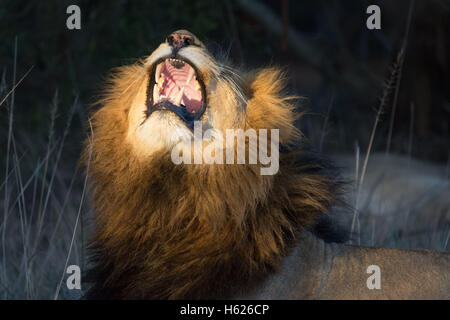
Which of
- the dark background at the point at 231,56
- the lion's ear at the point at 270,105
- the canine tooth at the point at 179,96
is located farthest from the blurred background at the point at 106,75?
the canine tooth at the point at 179,96

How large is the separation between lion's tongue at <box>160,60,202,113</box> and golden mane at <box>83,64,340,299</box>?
0.39 ft

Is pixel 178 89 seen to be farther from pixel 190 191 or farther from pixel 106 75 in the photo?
pixel 106 75

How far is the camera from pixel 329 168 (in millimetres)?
3281

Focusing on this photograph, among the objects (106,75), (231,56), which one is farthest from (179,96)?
(106,75)

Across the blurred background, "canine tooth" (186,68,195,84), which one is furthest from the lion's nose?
the blurred background

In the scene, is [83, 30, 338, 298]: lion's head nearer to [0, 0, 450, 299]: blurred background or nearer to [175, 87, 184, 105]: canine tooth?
[175, 87, 184, 105]: canine tooth

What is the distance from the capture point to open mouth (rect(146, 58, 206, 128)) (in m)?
3.06

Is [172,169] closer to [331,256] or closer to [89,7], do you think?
[331,256]

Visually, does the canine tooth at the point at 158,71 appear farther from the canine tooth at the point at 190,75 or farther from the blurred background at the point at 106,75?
the blurred background at the point at 106,75

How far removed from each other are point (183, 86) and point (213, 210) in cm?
56

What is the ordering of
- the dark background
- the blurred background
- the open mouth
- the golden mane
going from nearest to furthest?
the golden mane < the open mouth < the blurred background < the dark background

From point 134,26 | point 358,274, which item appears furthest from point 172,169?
point 134,26

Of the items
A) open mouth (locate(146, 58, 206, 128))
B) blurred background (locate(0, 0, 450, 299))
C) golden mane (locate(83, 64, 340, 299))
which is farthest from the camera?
blurred background (locate(0, 0, 450, 299))

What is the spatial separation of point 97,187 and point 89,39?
409cm
